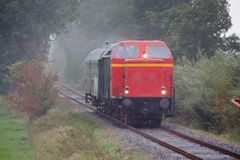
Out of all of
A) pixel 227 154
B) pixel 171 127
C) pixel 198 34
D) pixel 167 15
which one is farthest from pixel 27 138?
pixel 167 15

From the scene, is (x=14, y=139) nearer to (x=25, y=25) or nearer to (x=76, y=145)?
(x=76, y=145)

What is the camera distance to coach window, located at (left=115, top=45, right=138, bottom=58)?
81.6 ft

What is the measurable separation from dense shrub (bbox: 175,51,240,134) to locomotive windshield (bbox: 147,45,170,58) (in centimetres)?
178

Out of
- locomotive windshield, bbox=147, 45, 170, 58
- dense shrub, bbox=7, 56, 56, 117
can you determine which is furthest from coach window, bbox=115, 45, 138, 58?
dense shrub, bbox=7, 56, 56, 117

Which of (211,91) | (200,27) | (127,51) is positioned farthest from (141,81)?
(200,27)

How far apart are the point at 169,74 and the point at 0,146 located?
713 centimetres

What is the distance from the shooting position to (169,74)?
2442cm

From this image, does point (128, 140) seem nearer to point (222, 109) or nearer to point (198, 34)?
point (222, 109)

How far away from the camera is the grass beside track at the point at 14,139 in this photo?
2006 cm

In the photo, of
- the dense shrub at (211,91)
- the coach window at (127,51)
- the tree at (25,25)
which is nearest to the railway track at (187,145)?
the dense shrub at (211,91)

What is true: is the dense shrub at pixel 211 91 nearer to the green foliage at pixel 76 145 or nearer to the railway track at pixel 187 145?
the railway track at pixel 187 145

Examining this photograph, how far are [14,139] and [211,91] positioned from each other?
800 centimetres

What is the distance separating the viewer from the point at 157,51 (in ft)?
82.5

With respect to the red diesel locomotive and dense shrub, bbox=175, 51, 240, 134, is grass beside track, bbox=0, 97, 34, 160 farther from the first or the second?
dense shrub, bbox=175, 51, 240, 134
